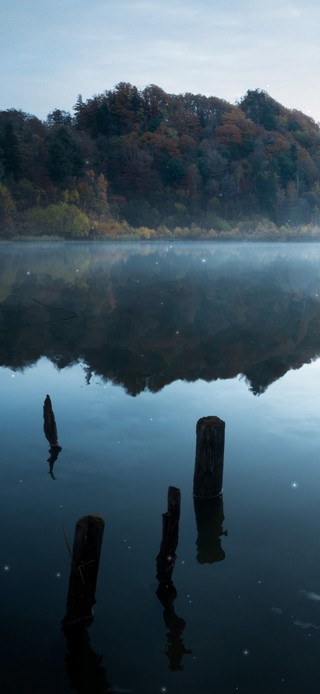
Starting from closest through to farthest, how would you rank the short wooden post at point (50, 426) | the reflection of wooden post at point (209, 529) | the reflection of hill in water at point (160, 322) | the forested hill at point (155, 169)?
the reflection of wooden post at point (209, 529)
the short wooden post at point (50, 426)
the reflection of hill in water at point (160, 322)
the forested hill at point (155, 169)

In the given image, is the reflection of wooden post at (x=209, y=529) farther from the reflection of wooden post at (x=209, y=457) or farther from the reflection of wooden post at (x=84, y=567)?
the reflection of wooden post at (x=84, y=567)

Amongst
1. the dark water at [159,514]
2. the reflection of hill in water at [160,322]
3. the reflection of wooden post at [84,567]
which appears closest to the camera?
the dark water at [159,514]

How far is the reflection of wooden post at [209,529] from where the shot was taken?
363 inches

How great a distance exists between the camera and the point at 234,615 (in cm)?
774

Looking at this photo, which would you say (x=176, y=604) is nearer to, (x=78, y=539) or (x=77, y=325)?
(x=78, y=539)

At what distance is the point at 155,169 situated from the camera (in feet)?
484

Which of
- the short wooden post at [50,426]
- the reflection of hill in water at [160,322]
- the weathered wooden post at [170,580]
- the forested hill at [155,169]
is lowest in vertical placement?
the weathered wooden post at [170,580]

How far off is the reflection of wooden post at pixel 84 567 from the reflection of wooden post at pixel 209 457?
131 inches

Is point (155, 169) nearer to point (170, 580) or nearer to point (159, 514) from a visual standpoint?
point (159, 514)

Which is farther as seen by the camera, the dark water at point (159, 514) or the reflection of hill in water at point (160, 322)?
the reflection of hill in water at point (160, 322)

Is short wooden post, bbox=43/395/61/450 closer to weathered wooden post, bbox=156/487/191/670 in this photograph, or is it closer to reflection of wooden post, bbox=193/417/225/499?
reflection of wooden post, bbox=193/417/225/499

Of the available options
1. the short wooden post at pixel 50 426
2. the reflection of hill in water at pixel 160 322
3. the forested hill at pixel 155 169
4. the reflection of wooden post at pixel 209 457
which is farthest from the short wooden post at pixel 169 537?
the forested hill at pixel 155 169

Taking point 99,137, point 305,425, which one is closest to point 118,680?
point 305,425

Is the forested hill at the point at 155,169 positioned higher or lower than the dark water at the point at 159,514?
higher
